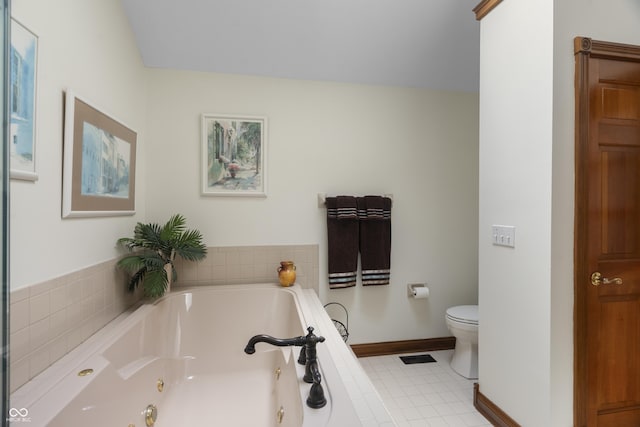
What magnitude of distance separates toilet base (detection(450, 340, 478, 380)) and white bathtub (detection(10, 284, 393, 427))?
1.19 metres

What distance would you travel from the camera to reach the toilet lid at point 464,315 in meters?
2.14

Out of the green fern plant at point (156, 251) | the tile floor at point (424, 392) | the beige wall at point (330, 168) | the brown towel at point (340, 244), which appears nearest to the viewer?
the tile floor at point (424, 392)

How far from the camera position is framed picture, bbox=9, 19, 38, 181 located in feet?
3.34

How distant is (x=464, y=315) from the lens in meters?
2.22

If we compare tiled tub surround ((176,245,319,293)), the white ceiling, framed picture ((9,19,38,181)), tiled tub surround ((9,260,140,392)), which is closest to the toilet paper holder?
tiled tub surround ((176,245,319,293))

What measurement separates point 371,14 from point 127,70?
164cm

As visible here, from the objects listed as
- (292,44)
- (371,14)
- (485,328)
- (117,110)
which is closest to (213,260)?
(117,110)

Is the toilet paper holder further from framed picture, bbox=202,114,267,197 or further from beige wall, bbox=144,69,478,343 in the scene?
framed picture, bbox=202,114,267,197

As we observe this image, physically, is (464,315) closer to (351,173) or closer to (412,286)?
(412,286)

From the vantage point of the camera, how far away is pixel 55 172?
126 cm

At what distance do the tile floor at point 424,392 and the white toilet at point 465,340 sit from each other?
A: 70 mm

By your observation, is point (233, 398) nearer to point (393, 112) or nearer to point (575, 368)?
point (575, 368)

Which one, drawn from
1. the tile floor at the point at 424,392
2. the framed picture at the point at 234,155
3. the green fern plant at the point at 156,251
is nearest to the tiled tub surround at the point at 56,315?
the green fern plant at the point at 156,251

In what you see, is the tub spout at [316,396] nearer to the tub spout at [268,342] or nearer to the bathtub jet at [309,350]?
the bathtub jet at [309,350]
